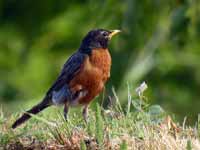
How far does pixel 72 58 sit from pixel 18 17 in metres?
8.06

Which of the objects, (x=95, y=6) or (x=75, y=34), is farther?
(x=75, y=34)

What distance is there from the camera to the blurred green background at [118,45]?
1324 cm

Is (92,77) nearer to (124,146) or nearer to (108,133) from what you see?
(108,133)

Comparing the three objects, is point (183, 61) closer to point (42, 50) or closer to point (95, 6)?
point (42, 50)

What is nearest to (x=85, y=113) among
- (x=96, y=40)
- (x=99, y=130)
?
(x=96, y=40)

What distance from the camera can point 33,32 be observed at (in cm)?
1770

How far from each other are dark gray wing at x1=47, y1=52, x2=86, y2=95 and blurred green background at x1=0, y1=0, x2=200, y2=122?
11.3 feet

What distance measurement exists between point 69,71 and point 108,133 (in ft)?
6.98

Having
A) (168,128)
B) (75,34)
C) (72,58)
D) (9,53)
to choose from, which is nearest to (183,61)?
(75,34)

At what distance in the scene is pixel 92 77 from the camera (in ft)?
29.5

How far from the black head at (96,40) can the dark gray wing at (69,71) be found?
4.5 inches

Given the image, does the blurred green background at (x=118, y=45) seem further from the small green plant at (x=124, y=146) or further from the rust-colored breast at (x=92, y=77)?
the small green plant at (x=124, y=146)

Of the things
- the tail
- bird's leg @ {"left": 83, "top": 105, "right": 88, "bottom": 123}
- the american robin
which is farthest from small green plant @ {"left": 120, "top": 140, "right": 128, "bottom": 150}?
the american robin

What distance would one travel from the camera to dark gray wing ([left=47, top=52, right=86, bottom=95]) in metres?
9.16
